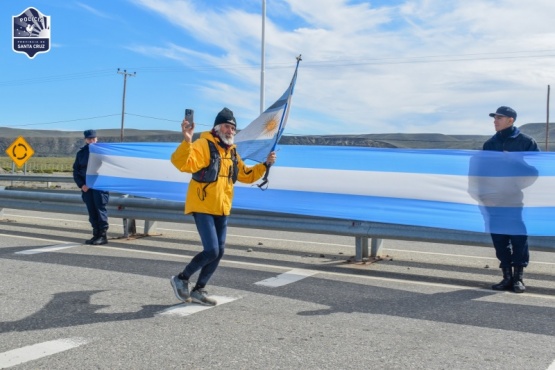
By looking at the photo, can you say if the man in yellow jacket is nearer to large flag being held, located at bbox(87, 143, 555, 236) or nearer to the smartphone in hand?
the smartphone in hand

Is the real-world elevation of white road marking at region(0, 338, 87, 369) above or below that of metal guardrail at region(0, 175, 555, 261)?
below

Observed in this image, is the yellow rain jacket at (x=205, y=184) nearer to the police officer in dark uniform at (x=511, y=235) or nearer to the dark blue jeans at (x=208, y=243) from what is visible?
the dark blue jeans at (x=208, y=243)

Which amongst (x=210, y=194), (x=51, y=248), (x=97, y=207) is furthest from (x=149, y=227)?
(x=210, y=194)

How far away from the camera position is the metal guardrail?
783cm

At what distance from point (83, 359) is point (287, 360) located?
4.80 ft

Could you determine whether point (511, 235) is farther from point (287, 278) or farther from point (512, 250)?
point (287, 278)

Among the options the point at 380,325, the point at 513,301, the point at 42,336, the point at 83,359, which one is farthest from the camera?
the point at 513,301

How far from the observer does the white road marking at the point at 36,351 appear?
438cm

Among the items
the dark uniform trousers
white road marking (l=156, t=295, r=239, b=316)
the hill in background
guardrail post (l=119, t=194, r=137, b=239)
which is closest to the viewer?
white road marking (l=156, t=295, r=239, b=316)

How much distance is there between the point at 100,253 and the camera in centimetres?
A: 914

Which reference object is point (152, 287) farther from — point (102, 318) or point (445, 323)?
point (445, 323)

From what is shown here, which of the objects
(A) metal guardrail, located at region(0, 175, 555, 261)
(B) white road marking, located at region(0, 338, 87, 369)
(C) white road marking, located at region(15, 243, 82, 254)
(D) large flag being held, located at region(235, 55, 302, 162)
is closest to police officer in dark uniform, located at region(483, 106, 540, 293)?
(A) metal guardrail, located at region(0, 175, 555, 261)

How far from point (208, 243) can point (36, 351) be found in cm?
191

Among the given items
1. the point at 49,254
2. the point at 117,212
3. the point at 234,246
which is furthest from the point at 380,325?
the point at 117,212
